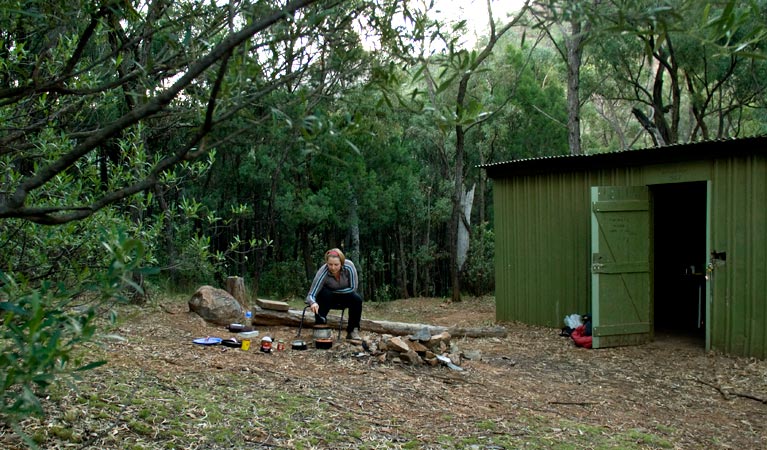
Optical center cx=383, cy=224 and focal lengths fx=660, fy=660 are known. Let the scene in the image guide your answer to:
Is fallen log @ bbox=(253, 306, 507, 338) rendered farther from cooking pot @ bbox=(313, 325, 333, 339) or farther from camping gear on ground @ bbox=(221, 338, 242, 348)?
camping gear on ground @ bbox=(221, 338, 242, 348)

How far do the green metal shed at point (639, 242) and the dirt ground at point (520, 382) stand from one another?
1.93ft

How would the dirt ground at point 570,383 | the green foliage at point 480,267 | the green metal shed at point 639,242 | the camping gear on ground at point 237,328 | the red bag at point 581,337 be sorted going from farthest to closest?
the green foliage at point 480,267 < the red bag at point 581,337 < the camping gear on ground at point 237,328 < the green metal shed at point 639,242 < the dirt ground at point 570,383

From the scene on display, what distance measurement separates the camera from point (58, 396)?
4184mm

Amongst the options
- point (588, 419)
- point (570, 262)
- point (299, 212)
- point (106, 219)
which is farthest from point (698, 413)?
point (299, 212)

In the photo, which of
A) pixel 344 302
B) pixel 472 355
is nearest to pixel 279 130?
pixel 344 302

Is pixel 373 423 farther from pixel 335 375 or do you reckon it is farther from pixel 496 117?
pixel 496 117

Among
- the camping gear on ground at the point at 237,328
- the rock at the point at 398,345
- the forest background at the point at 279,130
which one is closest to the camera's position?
the forest background at the point at 279,130

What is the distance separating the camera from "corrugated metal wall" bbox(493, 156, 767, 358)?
297 inches

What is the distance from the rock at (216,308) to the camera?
8570 millimetres

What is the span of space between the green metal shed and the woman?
306cm

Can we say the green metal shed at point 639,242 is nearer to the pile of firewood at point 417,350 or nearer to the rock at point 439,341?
the rock at point 439,341

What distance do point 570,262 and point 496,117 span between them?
8789 millimetres

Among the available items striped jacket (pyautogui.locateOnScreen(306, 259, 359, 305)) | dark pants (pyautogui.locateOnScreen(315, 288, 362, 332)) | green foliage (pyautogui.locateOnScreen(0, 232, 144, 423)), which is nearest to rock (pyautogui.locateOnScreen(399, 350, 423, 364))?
dark pants (pyautogui.locateOnScreen(315, 288, 362, 332))

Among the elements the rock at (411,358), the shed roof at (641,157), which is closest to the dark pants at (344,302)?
the rock at (411,358)
